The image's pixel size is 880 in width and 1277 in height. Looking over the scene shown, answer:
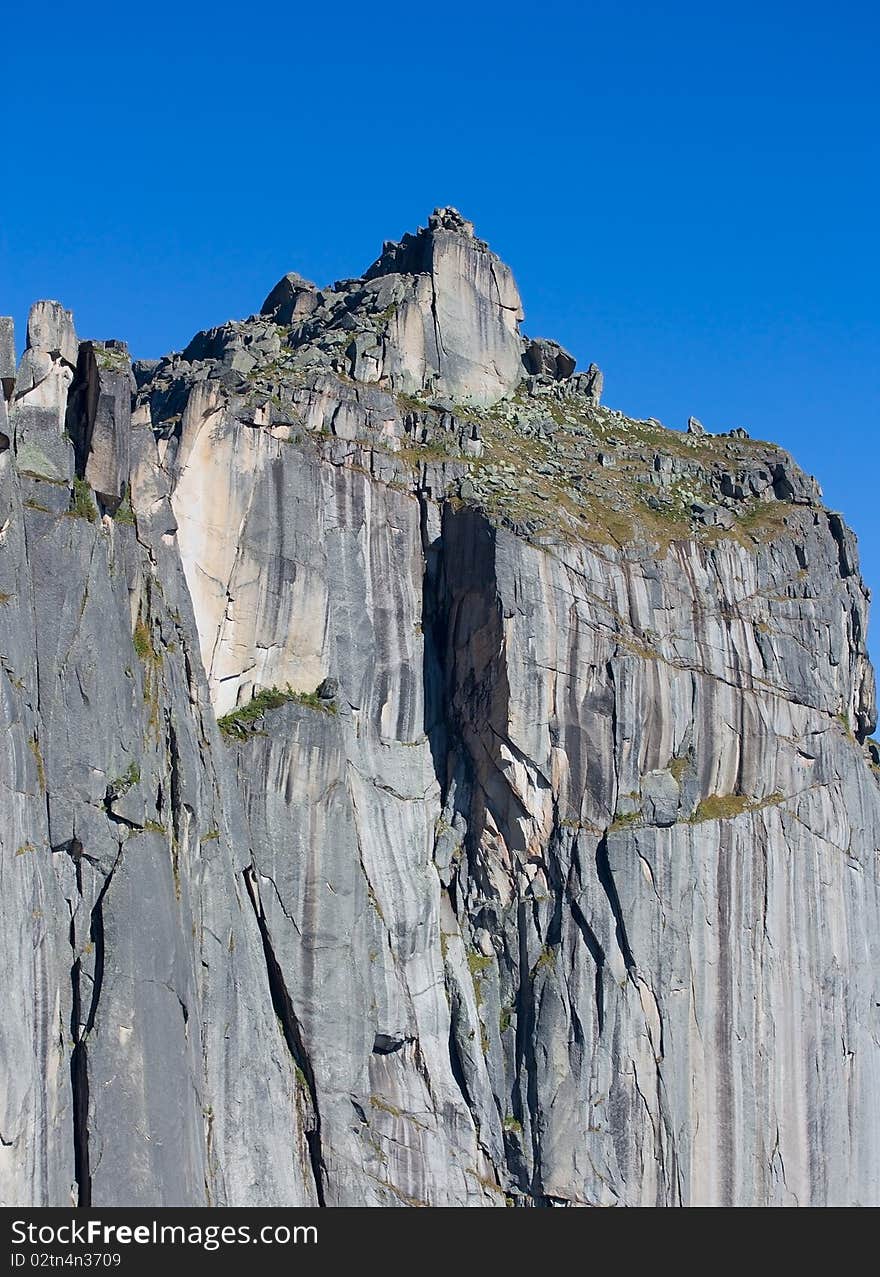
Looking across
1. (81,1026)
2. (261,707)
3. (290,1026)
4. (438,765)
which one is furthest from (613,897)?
(81,1026)

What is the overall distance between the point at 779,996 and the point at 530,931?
38.0 feet

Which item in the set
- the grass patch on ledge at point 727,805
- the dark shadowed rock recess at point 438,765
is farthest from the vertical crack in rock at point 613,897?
the grass patch on ledge at point 727,805

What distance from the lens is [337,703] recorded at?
85.9 metres

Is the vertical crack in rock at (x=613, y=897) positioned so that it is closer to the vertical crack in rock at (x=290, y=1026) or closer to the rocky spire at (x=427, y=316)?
the vertical crack in rock at (x=290, y=1026)

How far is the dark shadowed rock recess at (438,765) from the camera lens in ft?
236

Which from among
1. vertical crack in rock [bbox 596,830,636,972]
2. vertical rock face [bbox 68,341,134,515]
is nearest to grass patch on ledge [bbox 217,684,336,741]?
vertical rock face [bbox 68,341,134,515]

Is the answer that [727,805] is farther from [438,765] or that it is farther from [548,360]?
[548,360]

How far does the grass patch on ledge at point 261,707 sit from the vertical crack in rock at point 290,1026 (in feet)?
17.8

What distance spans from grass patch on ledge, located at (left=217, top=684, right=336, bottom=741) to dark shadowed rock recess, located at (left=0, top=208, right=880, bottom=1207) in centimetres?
21

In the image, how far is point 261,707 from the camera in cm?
8412

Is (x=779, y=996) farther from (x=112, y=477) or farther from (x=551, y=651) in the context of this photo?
(x=112, y=477)

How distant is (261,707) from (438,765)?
9548 millimetres
